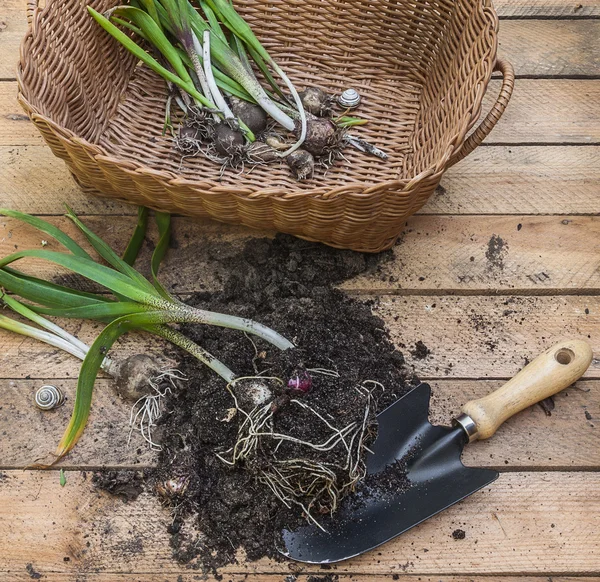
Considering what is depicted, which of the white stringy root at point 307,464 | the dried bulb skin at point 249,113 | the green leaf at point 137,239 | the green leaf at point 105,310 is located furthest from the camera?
the dried bulb skin at point 249,113

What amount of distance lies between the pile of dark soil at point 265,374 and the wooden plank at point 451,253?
0.14ft

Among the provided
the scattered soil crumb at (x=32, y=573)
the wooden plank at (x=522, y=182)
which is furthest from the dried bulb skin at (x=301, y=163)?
the scattered soil crumb at (x=32, y=573)

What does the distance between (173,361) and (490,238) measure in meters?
0.66

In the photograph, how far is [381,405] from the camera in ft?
3.37

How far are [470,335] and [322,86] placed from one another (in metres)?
0.64

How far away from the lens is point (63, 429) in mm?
1070

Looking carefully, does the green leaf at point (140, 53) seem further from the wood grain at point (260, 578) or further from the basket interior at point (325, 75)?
the wood grain at point (260, 578)

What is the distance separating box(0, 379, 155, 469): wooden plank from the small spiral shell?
2 centimetres

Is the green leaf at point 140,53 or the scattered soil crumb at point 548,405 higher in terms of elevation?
the green leaf at point 140,53

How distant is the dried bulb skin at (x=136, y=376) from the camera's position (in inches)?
41.7

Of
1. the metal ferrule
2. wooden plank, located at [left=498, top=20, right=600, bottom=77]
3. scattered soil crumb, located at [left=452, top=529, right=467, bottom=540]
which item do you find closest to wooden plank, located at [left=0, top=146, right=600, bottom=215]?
wooden plank, located at [left=498, top=20, right=600, bottom=77]

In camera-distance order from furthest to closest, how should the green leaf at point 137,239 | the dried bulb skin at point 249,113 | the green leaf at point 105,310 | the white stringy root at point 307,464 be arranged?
1. the dried bulb skin at point 249,113
2. the green leaf at point 137,239
3. the green leaf at point 105,310
4. the white stringy root at point 307,464

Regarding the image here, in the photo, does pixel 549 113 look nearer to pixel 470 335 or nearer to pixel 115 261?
pixel 470 335

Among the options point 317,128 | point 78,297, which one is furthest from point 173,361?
point 317,128
